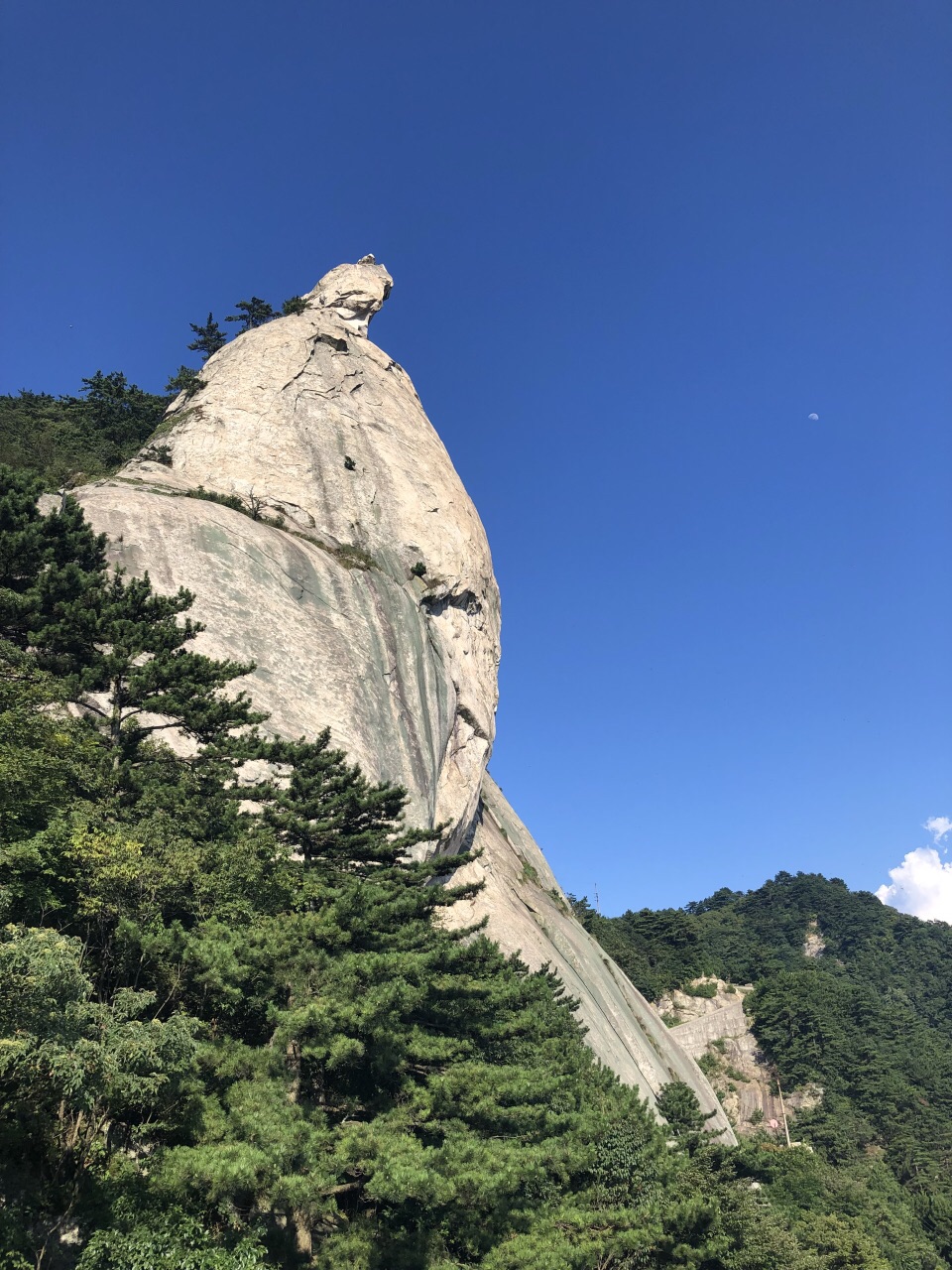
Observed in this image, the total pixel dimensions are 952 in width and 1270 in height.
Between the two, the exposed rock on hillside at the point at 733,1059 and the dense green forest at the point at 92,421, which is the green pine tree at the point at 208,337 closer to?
the dense green forest at the point at 92,421

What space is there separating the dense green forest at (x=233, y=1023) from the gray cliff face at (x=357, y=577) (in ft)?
14.0

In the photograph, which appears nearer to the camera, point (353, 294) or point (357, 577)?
point (357, 577)

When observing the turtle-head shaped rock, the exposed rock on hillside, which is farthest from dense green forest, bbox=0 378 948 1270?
the exposed rock on hillside

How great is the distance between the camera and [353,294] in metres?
48.6

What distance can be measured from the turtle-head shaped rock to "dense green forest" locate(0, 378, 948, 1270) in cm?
3528

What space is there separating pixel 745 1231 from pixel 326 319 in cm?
3899

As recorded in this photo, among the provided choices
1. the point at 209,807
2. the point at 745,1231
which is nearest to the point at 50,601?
the point at 209,807

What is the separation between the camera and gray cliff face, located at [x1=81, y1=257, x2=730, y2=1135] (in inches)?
862

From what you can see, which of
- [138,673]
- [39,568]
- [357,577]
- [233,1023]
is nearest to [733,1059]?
[357,577]

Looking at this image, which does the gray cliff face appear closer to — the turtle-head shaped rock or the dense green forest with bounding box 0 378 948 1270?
the dense green forest with bounding box 0 378 948 1270

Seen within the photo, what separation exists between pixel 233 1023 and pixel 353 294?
148 feet

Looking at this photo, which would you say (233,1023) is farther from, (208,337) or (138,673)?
(208,337)

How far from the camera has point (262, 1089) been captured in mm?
9805

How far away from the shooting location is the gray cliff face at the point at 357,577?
2191 centimetres
